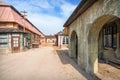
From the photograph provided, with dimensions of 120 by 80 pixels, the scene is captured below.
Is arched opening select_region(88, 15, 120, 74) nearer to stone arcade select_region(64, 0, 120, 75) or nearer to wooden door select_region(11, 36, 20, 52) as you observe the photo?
stone arcade select_region(64, 0, 120, 75)

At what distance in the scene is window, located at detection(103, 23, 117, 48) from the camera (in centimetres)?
1250

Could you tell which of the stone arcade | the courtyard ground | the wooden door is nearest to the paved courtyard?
the courtyard ground

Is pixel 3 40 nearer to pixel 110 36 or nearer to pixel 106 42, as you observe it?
pixel 106 42

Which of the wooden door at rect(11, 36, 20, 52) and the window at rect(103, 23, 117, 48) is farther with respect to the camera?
the wooden door at rect(11, 36, 20, 52)

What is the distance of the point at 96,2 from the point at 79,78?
3454 millimetres

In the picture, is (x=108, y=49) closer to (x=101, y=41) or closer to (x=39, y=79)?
(x=101, y=41)

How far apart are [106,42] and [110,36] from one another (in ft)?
2.64

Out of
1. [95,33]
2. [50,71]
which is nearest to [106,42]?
[95,33]

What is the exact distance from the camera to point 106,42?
45.3 feet

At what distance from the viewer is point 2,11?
23.9m

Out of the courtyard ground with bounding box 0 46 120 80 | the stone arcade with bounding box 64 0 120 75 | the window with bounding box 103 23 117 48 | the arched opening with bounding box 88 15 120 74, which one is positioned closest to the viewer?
the stone arcade with bounding box 64 0 120 75

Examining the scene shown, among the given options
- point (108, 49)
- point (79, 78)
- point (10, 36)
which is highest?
point (10, 36)

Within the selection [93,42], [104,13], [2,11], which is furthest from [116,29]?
[2,11]

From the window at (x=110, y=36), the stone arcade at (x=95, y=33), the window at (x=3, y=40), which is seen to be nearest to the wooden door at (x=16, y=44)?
the window at (x=3, y=40)
